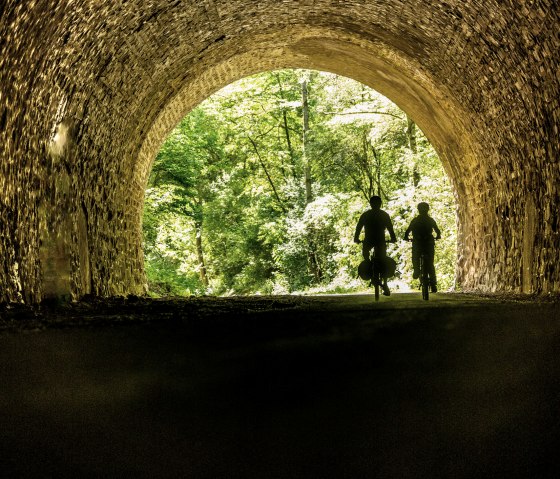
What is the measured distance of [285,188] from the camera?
108 feet

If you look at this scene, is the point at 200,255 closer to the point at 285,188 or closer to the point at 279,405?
the point at 285,188

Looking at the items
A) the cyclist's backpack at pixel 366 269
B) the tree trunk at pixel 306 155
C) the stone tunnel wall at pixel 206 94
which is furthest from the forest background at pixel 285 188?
the cyclist's backpack at pixel 366 269

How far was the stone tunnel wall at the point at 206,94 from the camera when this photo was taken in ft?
27.0

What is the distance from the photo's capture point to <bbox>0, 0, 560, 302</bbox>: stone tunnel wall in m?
8.23

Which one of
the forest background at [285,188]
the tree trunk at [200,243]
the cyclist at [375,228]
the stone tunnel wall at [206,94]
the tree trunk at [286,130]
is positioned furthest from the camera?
the tree trunk at [200,243]

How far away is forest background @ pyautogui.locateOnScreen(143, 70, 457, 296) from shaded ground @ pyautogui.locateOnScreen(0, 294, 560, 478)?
13.1m

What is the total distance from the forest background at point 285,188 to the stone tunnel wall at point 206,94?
20.4 ft

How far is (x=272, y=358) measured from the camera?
17.5 ft

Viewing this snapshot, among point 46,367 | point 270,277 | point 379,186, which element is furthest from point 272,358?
point 270,277

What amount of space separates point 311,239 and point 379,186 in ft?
11.1

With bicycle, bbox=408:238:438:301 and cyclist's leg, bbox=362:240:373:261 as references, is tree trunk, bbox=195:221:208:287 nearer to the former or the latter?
bicycle, bbox=408:238:438:301

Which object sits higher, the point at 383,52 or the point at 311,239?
the point at 383,52

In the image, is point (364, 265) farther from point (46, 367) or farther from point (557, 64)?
point (46, 367)

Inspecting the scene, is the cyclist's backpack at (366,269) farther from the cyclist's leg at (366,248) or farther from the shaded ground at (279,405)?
the shaded ground at (279,405)
